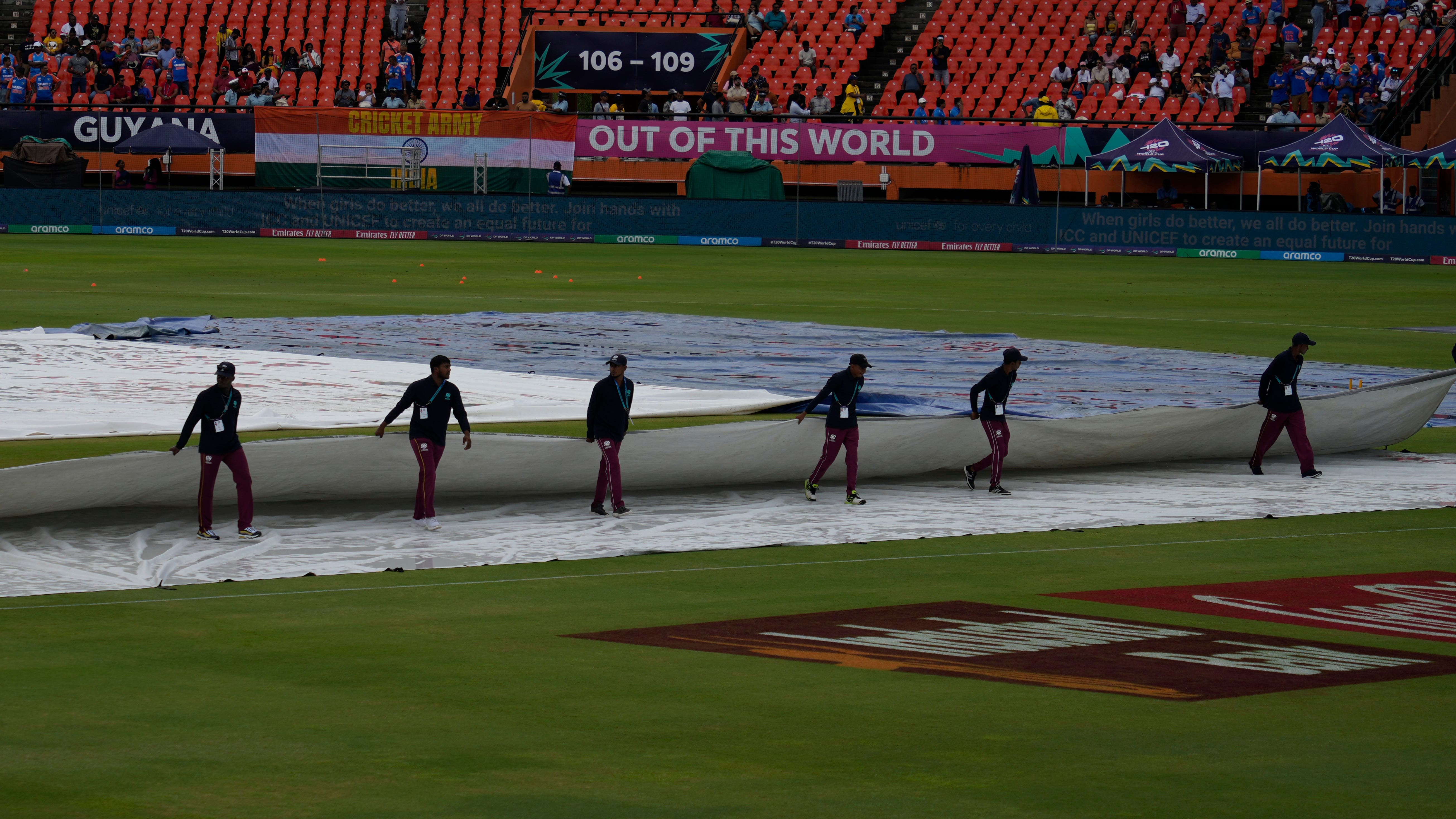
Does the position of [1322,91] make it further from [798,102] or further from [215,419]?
[215,419]

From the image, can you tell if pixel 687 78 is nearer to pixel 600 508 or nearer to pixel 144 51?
pixel 144 51

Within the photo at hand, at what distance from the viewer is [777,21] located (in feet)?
209

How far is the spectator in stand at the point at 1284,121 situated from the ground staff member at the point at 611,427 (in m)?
37.5

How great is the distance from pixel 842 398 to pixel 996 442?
6.09ft

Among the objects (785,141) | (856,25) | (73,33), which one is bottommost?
(785,141)

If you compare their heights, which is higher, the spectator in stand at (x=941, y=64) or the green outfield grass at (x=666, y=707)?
the spectator in stand at (x=941, y=64)

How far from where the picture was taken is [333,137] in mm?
51531

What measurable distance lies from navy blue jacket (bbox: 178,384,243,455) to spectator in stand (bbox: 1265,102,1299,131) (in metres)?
40.2

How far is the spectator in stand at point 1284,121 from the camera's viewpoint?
167ft

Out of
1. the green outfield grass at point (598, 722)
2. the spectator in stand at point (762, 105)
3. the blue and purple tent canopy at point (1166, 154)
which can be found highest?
the spectator in stand at point (762, 105)

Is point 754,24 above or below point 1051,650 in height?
above

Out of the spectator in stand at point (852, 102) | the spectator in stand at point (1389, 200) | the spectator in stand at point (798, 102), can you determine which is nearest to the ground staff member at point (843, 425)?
the spectator in stand at point (1389, 200)

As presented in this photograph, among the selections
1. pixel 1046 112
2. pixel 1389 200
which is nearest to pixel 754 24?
pixel 1046 112

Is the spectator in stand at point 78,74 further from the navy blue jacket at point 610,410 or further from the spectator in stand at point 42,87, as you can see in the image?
the navy blue jacket at point 610,410
